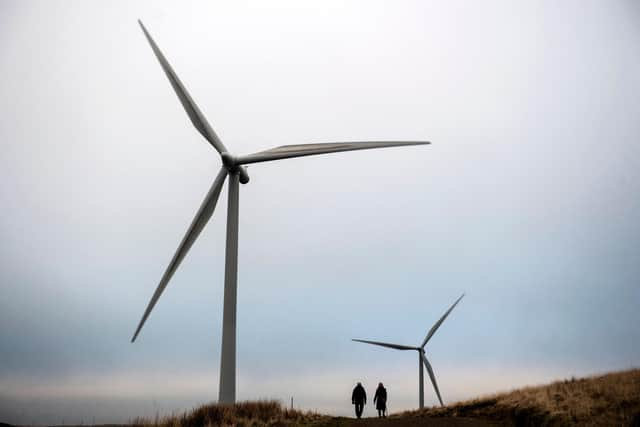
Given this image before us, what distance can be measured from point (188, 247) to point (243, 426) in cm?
941

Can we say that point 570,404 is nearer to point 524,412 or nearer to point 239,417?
point 524,412

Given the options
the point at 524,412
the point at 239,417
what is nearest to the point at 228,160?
the point at 239,417

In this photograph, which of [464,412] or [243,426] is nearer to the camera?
[243,426]

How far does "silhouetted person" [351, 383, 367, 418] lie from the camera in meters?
32.5

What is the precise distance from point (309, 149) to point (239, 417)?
1394cm

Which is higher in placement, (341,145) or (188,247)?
(341,145)

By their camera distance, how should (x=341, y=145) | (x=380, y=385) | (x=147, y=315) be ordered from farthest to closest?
(x=380, y=385) < (x=341, y=145) < (x=147, y=315)

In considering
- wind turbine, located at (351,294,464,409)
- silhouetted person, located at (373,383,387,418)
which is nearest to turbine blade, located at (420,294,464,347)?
Result: wind turbine, located at (351,294,464,409)

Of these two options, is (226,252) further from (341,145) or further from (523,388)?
(523,388)

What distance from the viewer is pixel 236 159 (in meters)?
32.8

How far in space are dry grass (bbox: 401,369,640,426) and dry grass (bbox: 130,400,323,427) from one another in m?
8.04

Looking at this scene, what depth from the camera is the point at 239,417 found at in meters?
24.5

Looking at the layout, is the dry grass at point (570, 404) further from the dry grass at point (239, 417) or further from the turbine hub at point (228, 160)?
the turbine hub at point (228, 160)

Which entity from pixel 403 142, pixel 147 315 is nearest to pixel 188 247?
pixel 147 315
